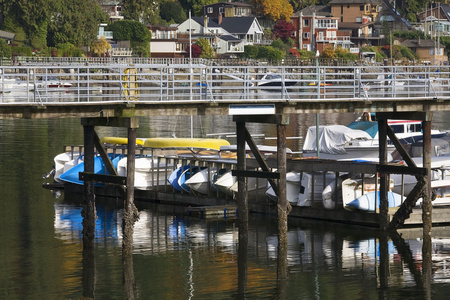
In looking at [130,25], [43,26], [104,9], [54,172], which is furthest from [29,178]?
[104,9]

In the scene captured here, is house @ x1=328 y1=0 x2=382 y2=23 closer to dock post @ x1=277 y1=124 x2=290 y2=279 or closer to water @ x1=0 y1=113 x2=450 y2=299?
water @ x1=0 y1=113 x2=450 y2=299

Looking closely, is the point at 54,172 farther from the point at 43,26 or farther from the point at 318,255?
the point at 43,26

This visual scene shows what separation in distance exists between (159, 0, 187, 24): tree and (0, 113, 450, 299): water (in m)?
135

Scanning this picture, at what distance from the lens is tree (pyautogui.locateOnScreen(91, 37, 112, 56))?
140m

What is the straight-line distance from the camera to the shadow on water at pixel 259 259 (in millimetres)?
27578

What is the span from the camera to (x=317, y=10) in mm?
188125

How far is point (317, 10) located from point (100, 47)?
6172cm

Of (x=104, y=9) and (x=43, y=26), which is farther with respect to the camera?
(x=104, y=9)

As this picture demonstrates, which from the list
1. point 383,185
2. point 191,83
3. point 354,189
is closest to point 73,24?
point 354,189

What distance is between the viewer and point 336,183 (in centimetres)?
3569

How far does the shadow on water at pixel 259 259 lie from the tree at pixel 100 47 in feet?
340

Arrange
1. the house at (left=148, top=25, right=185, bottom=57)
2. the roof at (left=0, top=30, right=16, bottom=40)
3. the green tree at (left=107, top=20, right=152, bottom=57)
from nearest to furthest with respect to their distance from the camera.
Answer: the roof at (left=0, top=30, right=16, bottom=40) < the green tree at (left=107, top=20, right=152, bottom=57) < the house at (left=148, top=25, right=185, bottom=57)

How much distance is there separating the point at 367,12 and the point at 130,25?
6017 centimetres

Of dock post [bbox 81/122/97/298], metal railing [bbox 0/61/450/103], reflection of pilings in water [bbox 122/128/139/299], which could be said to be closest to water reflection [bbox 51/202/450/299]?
reflection of pilings in water [bbox 122/128/139/299]
